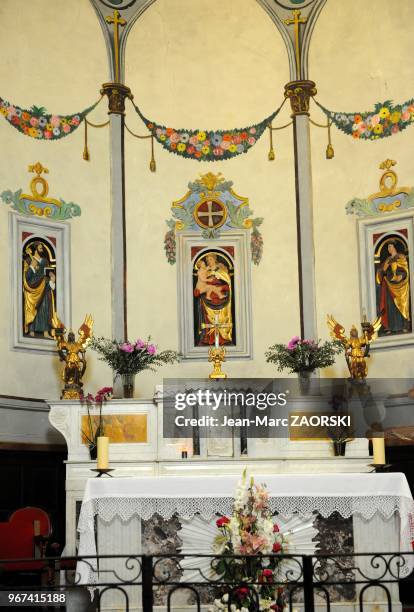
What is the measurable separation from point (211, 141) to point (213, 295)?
2099 mm

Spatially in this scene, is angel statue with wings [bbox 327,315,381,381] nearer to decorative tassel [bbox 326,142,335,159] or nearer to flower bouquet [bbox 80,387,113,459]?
decorative tassel [bbox 326,142,335,159]

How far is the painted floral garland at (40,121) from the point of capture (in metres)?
13.0

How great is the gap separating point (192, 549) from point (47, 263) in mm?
5554

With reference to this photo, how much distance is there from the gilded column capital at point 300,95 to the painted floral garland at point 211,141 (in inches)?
11.0

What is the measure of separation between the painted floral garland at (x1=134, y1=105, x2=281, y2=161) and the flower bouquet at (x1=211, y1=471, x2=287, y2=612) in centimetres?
741

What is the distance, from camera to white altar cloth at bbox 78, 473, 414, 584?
27.7ft

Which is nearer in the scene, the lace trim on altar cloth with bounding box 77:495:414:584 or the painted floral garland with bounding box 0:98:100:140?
the lace trim on altar cloth with bounding box 77:495:414:584

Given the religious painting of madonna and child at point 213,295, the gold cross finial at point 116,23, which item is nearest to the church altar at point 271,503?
the religious painting of madonna and child at point 213,295

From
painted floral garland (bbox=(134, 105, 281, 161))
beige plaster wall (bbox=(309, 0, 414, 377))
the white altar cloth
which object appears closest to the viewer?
the white altar cloth

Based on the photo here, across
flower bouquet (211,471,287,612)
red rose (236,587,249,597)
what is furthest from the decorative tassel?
red rose (236,587,249,597)

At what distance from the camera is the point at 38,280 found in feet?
42.4

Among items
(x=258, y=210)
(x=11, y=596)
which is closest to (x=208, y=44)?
(x=258, y=210)

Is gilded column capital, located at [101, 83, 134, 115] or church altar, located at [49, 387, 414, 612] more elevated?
gilded column capital, located at [101, 83, 134, 115]

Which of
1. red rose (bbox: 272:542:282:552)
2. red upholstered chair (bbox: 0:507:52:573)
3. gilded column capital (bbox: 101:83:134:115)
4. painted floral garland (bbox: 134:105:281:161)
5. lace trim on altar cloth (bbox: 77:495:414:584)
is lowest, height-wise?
red upholstered chair (bbox: 0:507:52:573)
